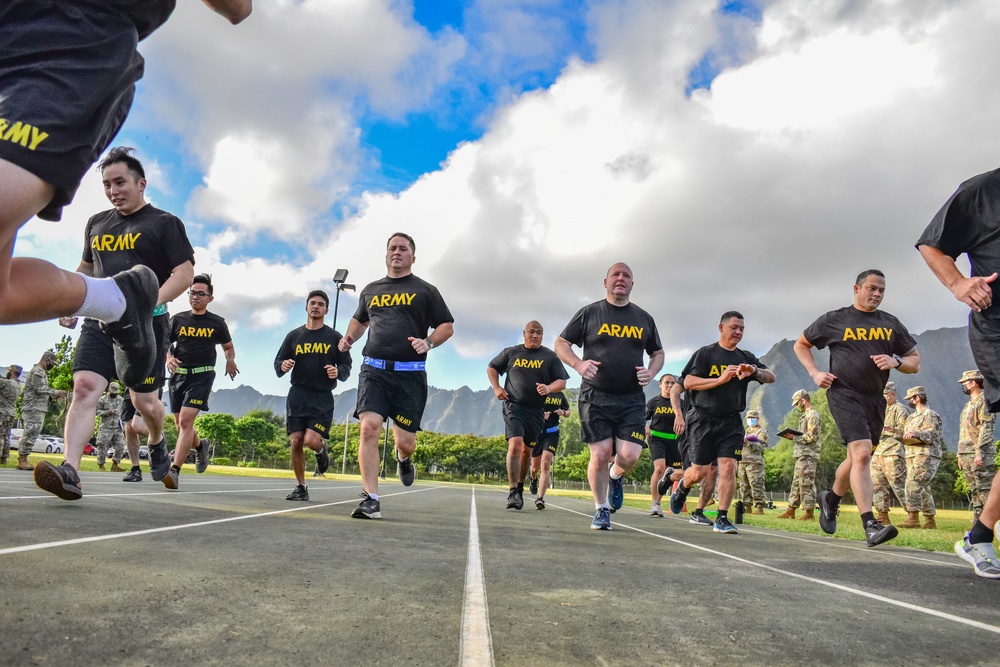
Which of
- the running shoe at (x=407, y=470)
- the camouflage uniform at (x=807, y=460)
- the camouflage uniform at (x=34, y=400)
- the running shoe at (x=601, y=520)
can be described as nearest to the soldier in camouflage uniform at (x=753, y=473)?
the camouflage uniform at (x=807, y=460)

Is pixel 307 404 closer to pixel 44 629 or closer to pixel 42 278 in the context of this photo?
pixel 42 278

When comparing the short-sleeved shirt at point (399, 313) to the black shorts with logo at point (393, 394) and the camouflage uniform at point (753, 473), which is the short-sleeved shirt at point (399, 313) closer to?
the black shorts with logo at point (393, 394)

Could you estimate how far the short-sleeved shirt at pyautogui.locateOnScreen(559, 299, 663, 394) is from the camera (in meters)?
6.33

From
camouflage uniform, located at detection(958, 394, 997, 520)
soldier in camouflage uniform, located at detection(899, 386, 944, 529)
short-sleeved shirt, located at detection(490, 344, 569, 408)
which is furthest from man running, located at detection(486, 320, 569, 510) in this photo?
camouflage uniform, located at detection(958, 394, 997, 520)

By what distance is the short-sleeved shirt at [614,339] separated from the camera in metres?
6.33

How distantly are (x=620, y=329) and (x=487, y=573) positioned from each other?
412cm

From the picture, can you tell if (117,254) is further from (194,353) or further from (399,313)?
(194,353)

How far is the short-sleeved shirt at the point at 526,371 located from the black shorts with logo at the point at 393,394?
3884 mm

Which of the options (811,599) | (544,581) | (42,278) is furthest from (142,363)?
(811,599)

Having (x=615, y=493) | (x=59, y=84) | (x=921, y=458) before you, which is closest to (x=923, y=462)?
(x=921, y=458)

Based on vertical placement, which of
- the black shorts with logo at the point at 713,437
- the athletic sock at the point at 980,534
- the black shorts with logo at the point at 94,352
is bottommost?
the athletic sock at the point at 980,534

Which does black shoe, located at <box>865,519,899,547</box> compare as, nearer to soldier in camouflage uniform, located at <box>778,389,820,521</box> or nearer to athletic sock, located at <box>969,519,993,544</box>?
athletic sock, located at <box>969,519,993,544</box>

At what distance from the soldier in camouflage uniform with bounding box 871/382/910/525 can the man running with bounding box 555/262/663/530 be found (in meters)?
7.23

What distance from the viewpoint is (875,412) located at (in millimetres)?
5863
